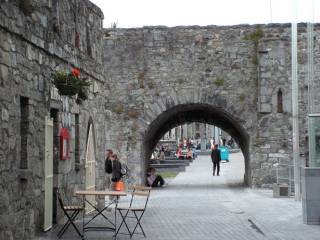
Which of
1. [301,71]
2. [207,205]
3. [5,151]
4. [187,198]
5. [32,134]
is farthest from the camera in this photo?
[301,71]

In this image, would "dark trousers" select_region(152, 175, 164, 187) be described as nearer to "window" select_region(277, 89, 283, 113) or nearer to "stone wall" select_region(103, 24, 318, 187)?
"stone wall" select_region(103, 24, 318, 187)

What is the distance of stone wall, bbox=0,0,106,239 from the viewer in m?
7.99

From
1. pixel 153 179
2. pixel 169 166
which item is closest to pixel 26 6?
pixel 153 179

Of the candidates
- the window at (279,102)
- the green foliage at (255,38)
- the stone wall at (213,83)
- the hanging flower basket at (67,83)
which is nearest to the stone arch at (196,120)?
the stone wall at (213,83)

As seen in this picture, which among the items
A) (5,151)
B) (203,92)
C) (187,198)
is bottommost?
(187,198)

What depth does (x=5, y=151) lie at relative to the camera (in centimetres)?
790

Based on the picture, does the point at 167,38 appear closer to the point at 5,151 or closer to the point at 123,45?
the point at 123,45

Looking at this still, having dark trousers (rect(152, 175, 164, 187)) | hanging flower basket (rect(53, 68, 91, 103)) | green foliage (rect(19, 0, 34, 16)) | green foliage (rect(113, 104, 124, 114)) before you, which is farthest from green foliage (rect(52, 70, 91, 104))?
dark trousers (rect(152, 175, 164, 187))

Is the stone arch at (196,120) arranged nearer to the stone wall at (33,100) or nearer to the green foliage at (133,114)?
the green foliage at (133,114)

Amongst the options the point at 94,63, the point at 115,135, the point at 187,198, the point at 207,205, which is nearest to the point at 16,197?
the point at 94,63

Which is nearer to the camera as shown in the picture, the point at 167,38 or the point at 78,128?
the point at 78,128

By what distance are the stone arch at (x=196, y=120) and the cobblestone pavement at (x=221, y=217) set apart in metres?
1.72

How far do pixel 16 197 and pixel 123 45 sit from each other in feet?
44.5

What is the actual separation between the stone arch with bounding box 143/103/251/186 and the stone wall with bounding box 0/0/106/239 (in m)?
8.79
